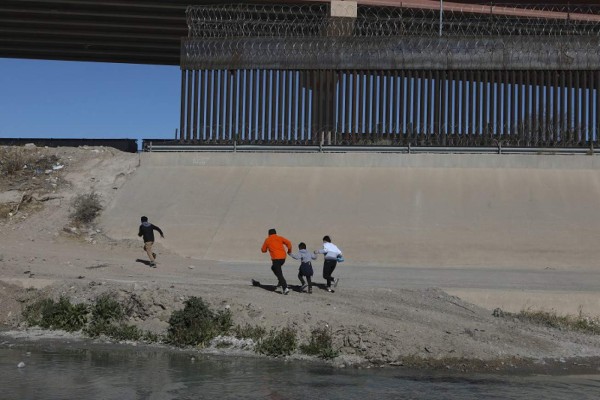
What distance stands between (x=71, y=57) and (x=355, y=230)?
89.0ft

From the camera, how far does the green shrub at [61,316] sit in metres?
14.7

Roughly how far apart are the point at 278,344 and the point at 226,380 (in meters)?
1.93

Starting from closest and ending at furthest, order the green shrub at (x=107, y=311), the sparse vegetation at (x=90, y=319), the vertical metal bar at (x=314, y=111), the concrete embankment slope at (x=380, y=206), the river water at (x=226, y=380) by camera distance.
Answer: the river water at (x=226, y=380) < the sparse vegetation at (x=90, y=319) < the green shrub at (x=107, y=311) < the concrete embankment slope at (x=380, y=206) < the vertical metal bar at (x=314, y=111)

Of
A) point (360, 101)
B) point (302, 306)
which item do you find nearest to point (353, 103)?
point (360, 101)

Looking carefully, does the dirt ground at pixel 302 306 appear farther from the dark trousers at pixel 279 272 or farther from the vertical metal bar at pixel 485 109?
the vertical metal bar at pixel 485 109

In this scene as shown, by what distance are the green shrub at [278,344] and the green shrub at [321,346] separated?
21 centimetres

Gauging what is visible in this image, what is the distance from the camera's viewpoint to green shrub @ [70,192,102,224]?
2416 cm

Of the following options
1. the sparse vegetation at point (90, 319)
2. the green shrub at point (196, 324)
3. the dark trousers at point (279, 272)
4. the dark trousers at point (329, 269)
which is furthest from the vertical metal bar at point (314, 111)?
the green shrub at point (196, 324)

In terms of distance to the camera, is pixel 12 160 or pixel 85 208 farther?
pixel 12 160

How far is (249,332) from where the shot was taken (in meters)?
13.8

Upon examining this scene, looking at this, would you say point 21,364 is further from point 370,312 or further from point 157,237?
point 157,237

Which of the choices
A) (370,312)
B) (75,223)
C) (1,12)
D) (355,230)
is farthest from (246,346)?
(1,12)

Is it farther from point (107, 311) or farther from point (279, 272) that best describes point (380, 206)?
point (107, 311)

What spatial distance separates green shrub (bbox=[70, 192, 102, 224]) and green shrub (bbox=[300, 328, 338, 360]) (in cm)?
1280
